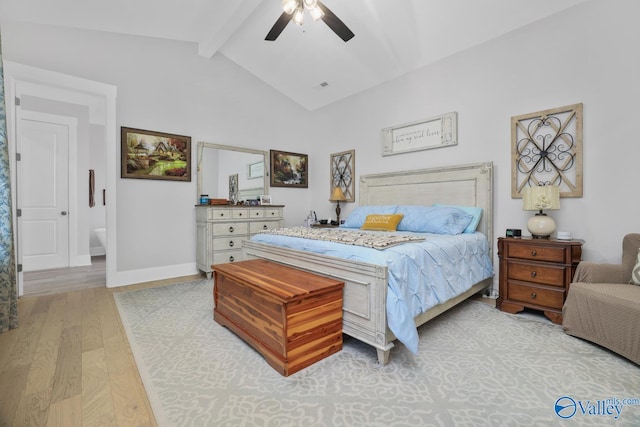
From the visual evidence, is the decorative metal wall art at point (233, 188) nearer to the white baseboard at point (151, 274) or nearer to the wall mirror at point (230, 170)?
the wall mirror at point (230, 170)

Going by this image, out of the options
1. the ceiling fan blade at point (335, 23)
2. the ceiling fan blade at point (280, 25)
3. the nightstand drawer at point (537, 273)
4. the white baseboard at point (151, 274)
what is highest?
the ceiling fan blade at point (280, 25)

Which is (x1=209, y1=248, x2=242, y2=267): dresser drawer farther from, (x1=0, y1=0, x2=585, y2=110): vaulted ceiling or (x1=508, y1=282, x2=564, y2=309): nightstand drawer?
(x1=508, y1=282, x2=564, y2=309): nightstand drawer

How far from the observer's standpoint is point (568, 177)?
297cm

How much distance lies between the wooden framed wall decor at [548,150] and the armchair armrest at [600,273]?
85cm

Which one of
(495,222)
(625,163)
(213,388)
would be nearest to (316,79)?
(495,222)

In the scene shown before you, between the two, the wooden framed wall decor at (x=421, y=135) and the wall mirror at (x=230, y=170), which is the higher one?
the wooden framed wall decor at (x=421, y=135)

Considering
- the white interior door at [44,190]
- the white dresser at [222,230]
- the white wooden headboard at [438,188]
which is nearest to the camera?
the white wooden headboard at [438,188]

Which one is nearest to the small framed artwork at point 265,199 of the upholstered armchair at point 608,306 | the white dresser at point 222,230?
the white dresser at point 222,230

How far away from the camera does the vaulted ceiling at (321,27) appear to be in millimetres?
3182

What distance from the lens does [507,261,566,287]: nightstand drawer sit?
2643mm

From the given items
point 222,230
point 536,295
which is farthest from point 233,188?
point 536,295

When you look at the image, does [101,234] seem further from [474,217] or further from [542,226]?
[542,226]

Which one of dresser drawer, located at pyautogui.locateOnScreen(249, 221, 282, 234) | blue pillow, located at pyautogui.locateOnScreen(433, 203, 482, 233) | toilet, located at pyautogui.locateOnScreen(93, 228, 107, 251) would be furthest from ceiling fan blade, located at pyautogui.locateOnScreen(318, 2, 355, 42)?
toilet, located at pyautogui.locateOnScreen(93, 228, 107, 251)

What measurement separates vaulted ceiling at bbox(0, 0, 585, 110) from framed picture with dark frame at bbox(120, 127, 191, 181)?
1.37 metres
